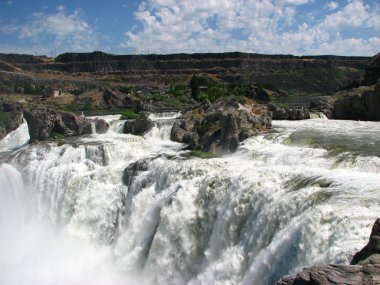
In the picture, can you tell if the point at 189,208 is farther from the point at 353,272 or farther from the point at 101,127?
the point at 101,127

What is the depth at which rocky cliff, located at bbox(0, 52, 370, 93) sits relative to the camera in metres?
136

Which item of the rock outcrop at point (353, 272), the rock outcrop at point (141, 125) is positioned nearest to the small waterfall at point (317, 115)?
the rock outcrop at point (141, 125)

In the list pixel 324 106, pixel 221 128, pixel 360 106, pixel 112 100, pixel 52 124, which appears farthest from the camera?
pixel 112 100

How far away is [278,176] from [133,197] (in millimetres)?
7494

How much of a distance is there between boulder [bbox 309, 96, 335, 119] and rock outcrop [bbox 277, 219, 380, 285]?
29.3 metres

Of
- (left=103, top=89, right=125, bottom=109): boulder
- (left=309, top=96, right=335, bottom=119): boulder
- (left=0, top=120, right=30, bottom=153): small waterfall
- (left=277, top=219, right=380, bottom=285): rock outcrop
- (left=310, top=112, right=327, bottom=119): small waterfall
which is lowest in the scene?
(left=0, top=120, right=30, bottom=153): small waterfall

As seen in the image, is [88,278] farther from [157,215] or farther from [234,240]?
[234,240]

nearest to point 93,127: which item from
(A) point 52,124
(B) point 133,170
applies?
(A) point 52,124

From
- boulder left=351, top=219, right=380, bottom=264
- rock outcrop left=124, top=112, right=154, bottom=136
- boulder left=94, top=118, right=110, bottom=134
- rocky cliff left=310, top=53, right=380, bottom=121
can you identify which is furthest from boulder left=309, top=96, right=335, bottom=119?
boulder left=351, top=219, right=380, bottom=264

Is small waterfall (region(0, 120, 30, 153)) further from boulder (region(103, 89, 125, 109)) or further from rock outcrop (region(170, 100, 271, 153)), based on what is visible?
boulder (region(103, 89, 125, 109))

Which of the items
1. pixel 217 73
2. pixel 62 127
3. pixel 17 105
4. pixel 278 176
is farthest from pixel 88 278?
pixel 217 73

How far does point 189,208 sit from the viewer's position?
17.5 m

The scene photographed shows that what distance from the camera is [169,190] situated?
763 inches

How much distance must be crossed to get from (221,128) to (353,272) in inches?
717
